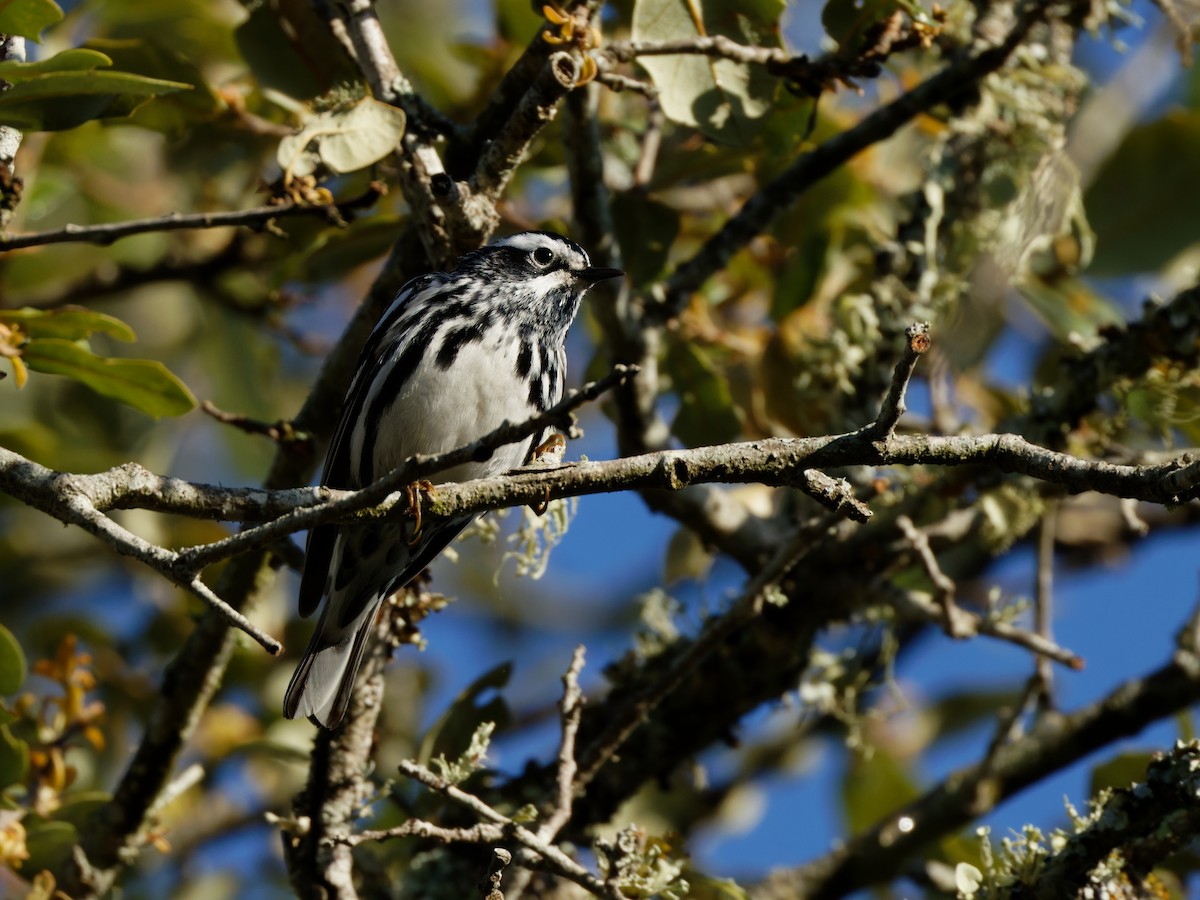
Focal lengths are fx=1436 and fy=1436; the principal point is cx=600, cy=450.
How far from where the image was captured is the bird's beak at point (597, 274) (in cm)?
398

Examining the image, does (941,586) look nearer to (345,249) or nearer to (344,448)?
(344,448)

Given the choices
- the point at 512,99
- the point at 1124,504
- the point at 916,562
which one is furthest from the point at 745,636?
the point at 512,99

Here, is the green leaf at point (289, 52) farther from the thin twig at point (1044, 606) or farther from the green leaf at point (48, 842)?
the thin twig at point (1044, 606)

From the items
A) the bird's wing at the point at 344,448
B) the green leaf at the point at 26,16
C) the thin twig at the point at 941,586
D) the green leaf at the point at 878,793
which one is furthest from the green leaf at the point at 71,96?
the green leaf at the point at 878,793

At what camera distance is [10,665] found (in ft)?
11.2

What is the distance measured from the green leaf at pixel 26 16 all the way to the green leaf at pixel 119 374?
652mm

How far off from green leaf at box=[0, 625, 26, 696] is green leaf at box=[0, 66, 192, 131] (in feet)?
3.91

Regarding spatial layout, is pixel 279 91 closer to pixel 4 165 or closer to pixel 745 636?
pixel 4 165

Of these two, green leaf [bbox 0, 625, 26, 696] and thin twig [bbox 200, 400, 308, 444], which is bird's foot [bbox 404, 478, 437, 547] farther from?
green leaf [bbox 0, 625, 26, 696]

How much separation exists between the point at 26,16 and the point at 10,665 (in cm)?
151

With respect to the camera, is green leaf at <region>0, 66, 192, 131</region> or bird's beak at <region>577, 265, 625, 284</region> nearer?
green leaf at <region>0, 66, 192, 131</region>

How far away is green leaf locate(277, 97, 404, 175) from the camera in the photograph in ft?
Answer: 10.9

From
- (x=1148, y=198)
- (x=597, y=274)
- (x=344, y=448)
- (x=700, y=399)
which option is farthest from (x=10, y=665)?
(x=1148, y=198)

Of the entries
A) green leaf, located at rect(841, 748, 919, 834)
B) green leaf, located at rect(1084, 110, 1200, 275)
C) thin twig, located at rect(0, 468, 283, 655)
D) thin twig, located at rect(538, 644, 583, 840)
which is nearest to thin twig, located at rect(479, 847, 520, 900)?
thin twig, located at rect(538, 644, 583, 840)
